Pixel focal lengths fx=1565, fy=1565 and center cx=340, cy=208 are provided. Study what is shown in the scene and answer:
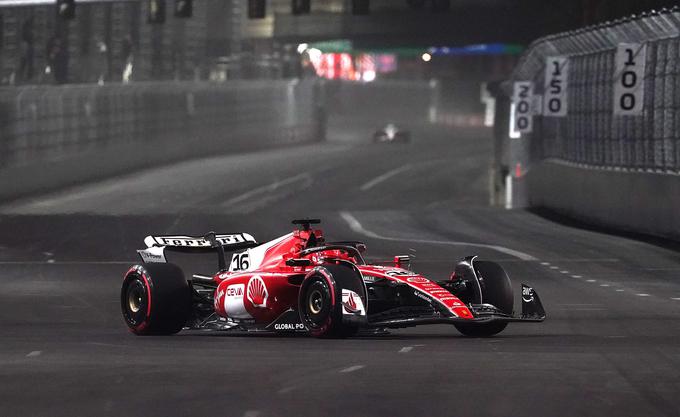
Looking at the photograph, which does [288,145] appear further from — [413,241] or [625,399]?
[625,399]

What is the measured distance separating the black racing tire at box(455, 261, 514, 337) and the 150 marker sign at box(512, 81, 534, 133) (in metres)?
26.6

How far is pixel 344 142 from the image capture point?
309 ft

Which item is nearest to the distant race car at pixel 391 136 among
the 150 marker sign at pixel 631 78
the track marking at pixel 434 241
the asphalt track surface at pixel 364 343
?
the asphalt track surface at pixel 364 343

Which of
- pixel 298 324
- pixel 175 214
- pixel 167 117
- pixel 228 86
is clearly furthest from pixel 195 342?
pixel 228 86

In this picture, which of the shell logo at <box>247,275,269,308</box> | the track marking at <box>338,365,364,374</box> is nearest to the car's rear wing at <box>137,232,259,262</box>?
the shell logo at <box>247,275,269,308</box>

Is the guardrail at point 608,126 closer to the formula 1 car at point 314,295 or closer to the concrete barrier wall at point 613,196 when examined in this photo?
the concrete barrier wall at point 613,196

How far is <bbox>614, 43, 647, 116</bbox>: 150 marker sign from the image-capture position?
99.1 ft

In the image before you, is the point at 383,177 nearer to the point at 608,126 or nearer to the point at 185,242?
the point at 608,126

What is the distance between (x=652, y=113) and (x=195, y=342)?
1870cm

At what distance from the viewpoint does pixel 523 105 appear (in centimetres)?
4150

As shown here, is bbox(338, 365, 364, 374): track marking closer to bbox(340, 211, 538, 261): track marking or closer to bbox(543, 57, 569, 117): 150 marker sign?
bbox(340, 211, 538, 261): track marking

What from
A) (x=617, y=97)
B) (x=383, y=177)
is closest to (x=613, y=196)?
(x=617, y=97)

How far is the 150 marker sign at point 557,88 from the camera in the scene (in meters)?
36.7

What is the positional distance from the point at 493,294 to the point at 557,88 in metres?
22.5
